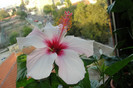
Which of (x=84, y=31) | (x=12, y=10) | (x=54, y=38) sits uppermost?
(x=12, y=10)

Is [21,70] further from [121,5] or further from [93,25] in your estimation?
[93,25]

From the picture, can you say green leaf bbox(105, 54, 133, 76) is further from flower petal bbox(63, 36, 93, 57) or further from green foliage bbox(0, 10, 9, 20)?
green foliage bbox(0, 10, 9, 20)

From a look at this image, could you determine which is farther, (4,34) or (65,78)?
(4,34)

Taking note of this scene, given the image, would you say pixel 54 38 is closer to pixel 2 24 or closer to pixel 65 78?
pixel 65 78

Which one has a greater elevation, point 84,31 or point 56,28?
point 56,28

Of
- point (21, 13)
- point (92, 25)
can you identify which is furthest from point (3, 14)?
point (92, 25)

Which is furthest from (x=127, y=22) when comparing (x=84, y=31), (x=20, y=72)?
(x=84, y=31)
